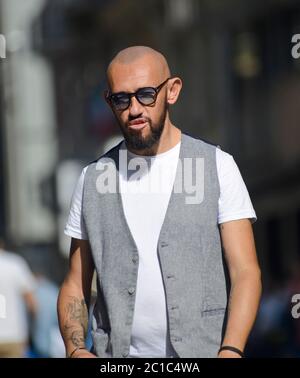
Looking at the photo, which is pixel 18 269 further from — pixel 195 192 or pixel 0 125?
pixel 0 125

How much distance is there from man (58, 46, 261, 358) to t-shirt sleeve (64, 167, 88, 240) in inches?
1.6

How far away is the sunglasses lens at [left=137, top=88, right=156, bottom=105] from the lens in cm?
443

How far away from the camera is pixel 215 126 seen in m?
19.8

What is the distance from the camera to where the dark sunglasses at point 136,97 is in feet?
14.5

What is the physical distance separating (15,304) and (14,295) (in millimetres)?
71

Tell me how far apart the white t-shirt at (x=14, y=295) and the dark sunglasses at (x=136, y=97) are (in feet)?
16.3

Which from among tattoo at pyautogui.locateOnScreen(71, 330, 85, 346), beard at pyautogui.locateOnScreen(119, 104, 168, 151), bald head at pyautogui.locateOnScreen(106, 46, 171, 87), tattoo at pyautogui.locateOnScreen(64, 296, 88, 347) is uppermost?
bald head at pyautogui.locateOnScreen(106, 46, 171, 87)

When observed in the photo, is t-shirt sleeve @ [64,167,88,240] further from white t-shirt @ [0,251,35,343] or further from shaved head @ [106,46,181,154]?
white t-shirt @ [0,251,35,343]

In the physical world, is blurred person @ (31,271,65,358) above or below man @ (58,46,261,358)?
below

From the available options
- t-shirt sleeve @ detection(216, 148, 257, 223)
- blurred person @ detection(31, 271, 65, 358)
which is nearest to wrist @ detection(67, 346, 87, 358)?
t-shirt sleeve @ detection(216, 148, 257, 223)

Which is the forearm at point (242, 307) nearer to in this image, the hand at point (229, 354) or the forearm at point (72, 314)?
the hand at point (229, 354)

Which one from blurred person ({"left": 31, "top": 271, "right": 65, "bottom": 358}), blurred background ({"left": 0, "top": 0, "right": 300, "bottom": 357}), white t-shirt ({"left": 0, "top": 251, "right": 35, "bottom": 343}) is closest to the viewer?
white t-shirt ({"left": 0, "top": 251, "right": 35, "bottom": 343})

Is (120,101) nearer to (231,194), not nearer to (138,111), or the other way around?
(138,111)

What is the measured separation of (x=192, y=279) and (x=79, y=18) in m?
23.0
